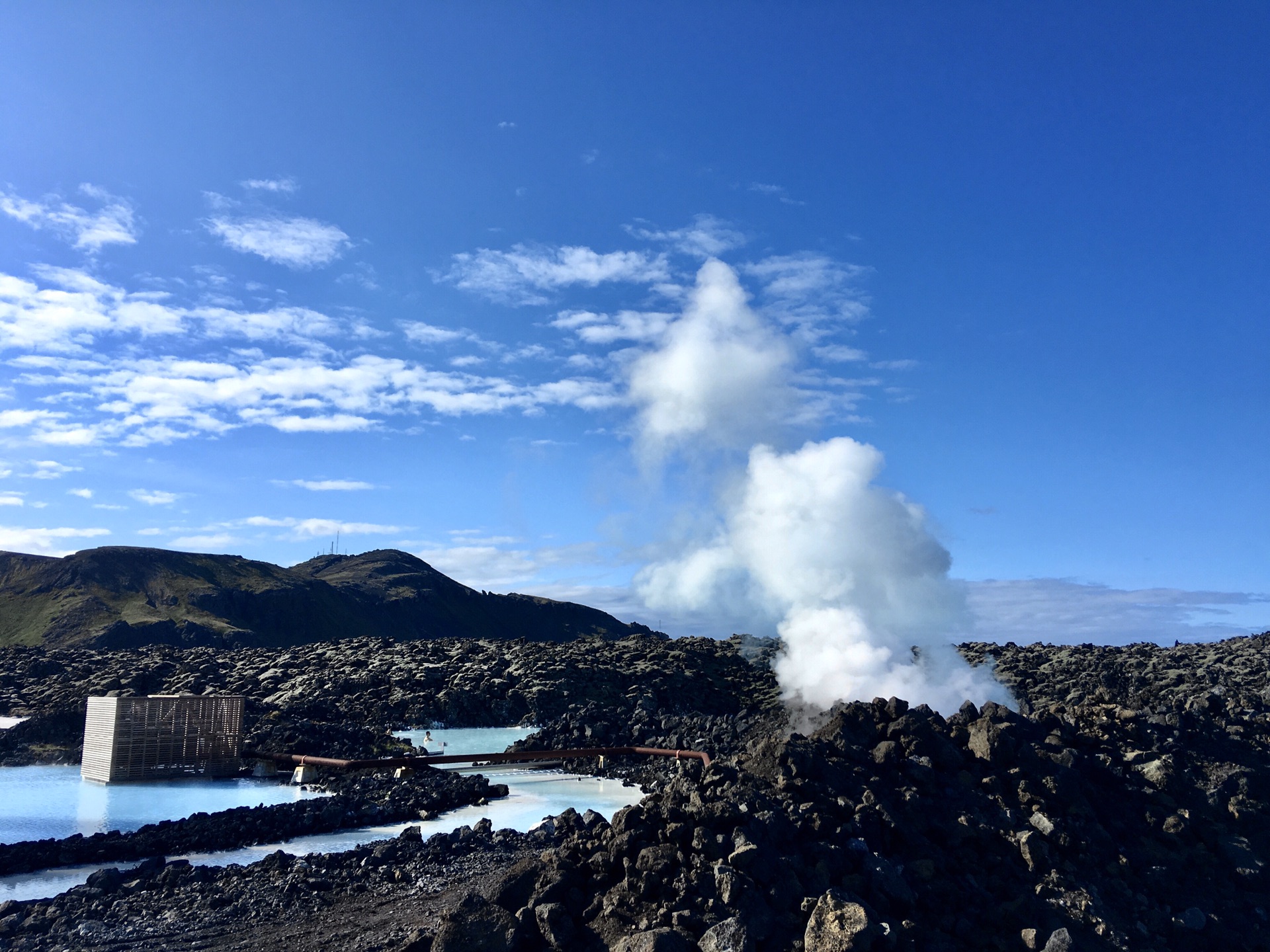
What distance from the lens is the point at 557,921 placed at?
12.9 metres

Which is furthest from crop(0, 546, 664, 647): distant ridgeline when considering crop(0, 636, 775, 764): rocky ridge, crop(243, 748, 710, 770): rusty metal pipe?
crop(243, 748, 710, 770): rusty metal pipe

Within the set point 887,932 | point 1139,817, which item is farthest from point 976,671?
point 887,932

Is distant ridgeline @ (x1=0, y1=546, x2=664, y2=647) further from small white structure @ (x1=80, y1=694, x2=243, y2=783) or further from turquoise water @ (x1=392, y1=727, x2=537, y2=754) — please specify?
small white structure @ (x1=80, y1=694, x2=243, y2=783)

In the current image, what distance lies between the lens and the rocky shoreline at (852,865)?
12.8 meters

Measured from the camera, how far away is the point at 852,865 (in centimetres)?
1402

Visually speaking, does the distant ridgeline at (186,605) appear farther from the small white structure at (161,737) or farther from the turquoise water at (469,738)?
the small white structure at (161,737)

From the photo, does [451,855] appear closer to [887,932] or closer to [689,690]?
[887,932]

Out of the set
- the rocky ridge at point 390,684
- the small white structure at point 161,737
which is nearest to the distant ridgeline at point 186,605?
the rocky ridge at point 390,684

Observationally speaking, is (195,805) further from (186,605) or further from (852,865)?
(186,605)

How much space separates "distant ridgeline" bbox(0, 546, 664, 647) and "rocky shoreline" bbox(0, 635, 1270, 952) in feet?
370

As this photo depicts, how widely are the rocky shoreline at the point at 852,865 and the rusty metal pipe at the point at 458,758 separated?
48.7 feet

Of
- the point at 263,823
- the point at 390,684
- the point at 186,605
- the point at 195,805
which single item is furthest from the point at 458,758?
the point at 186,605

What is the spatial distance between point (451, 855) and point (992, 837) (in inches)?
450

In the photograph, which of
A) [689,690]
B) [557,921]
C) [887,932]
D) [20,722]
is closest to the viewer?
[887,932]
